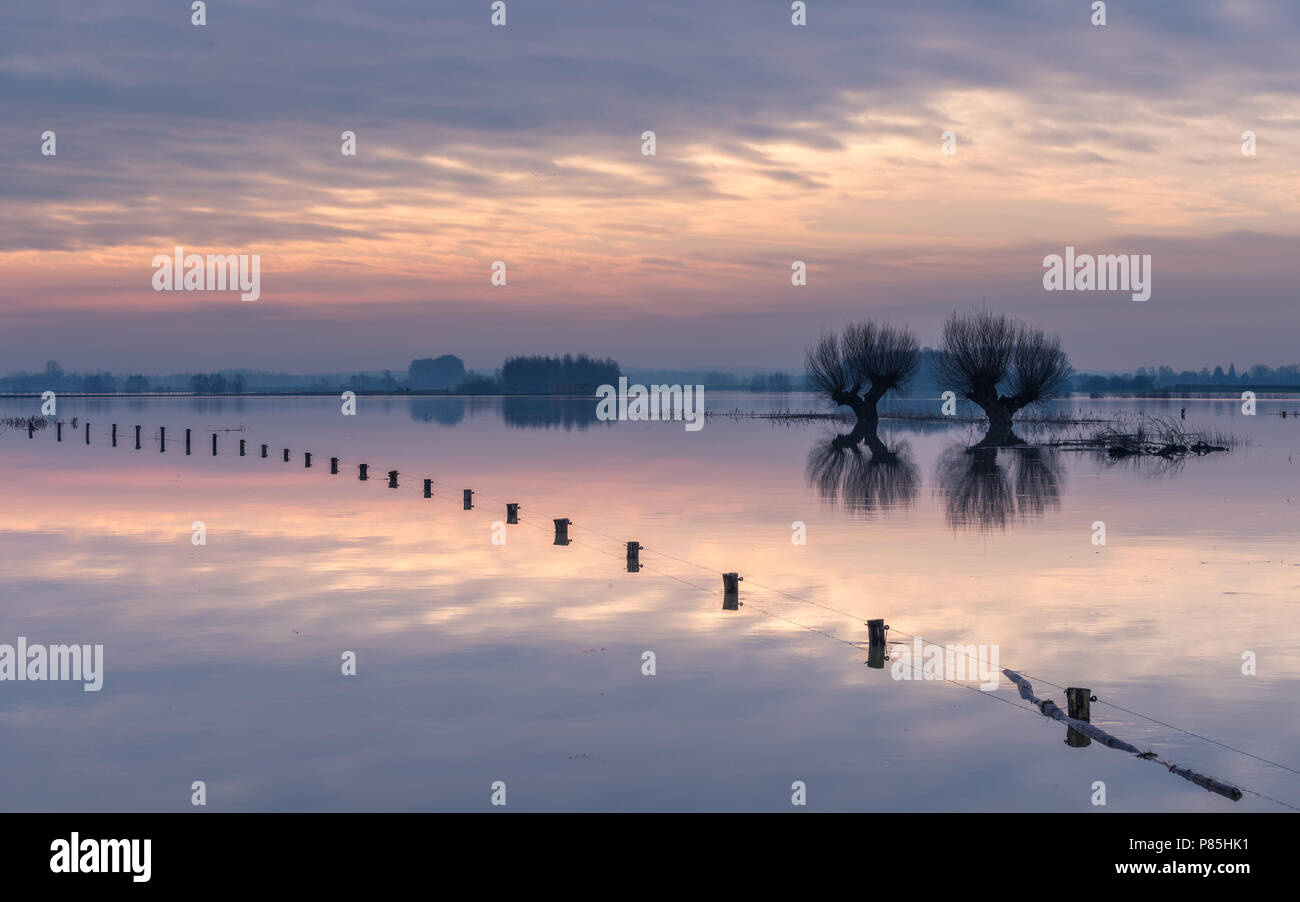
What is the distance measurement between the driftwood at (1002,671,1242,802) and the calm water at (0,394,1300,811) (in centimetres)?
11

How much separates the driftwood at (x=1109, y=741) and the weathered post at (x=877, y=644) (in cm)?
163

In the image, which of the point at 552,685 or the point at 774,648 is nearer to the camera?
the point at 552,685

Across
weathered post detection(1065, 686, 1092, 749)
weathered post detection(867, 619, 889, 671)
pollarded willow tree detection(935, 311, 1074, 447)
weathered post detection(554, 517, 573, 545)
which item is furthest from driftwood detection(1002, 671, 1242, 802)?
pollarded willow tree detection(935, 311, 1074, 447)

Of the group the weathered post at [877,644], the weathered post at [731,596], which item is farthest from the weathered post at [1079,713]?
the weathered post at [731,596]

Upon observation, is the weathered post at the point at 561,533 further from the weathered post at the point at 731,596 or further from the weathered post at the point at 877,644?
the weathered post at the point at 877,644

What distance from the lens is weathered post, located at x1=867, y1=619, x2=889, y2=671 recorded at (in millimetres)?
15805

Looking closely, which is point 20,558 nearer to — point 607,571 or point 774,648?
point 607,571

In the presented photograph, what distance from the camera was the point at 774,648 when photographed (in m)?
17.1

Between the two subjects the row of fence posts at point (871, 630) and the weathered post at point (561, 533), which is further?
the weathered post at point (561, 533)

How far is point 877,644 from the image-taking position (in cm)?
1582

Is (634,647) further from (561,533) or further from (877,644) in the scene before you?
(561,533)

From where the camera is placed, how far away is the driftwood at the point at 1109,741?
11.0 m
